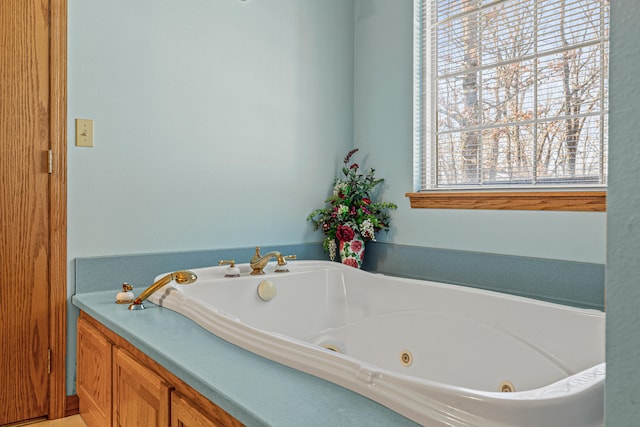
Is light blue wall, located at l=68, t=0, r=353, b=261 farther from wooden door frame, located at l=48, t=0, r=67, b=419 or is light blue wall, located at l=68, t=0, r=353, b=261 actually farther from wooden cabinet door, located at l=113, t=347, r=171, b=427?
wooden cabinet door, located at l=113, t=347, r=171, b=427

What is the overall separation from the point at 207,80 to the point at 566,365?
1.92 m

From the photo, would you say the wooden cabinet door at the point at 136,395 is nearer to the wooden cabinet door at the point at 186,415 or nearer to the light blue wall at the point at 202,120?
the wooden cabinet door at the point at 186,415

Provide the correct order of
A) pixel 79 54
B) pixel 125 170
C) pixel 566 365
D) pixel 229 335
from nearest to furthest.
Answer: pixel 229 335 → pixel 566 365 → pixel 79 54 → pixel 125 170

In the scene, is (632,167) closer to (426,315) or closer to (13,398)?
(426,315)

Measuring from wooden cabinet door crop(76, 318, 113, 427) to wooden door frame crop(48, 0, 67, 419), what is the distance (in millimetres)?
85

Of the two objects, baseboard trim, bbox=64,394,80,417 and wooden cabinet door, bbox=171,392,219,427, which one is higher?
wooden cabinet door, bbox=171,392,219,427

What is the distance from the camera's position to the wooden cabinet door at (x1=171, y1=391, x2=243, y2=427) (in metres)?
0.95

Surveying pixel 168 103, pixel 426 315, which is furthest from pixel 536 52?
pixel 168 103

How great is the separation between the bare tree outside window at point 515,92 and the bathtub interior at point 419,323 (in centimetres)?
64

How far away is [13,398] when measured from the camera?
6.05ft

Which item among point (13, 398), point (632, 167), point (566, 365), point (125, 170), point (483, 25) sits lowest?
point (13, 398)

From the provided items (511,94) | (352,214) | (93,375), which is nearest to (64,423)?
(93,375)

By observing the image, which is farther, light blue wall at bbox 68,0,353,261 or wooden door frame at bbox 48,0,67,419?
light blue wall at bbox 68,0,353,261

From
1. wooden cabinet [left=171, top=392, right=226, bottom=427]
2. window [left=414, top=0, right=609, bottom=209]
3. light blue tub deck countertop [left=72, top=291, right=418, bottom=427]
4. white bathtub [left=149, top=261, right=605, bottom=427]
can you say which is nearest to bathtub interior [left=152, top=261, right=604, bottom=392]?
white bathtub [left=149, top=261, right=605, bottom=427]
